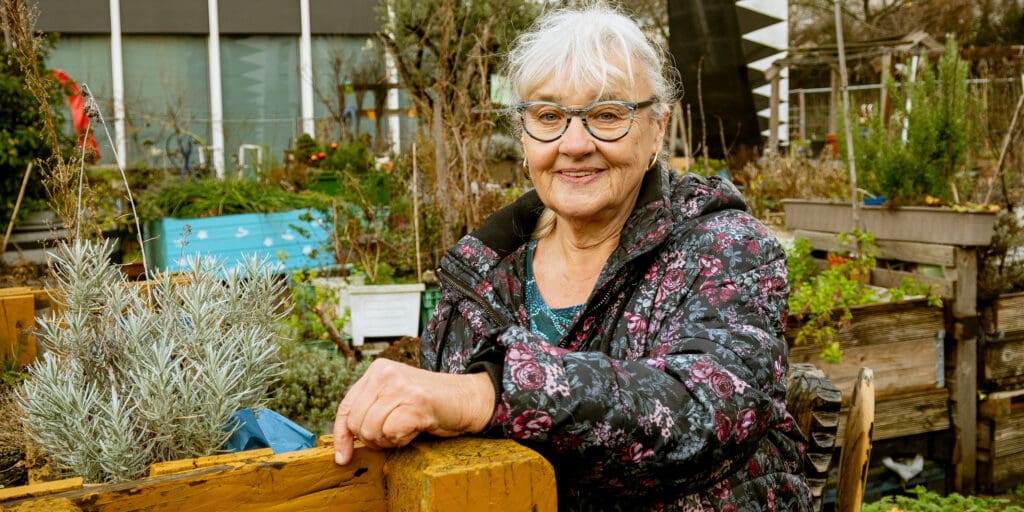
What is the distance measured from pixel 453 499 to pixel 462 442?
5.6 inches

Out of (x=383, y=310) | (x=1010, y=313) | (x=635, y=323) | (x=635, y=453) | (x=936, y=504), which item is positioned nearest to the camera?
(x=635, y=453)

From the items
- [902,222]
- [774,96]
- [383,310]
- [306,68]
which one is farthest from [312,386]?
[306,68]

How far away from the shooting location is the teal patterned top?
193cm

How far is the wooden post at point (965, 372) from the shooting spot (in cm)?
442

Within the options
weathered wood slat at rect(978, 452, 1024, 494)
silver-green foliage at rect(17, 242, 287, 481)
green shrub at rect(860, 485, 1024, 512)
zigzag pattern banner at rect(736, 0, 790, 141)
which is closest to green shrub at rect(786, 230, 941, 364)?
green shrub at rect(860, 485, 1024, 512)

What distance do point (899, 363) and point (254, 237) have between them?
4.23 metres

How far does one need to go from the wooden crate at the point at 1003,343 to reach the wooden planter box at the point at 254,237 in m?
3.90

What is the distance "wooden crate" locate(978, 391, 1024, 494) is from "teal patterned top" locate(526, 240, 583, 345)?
3.50m

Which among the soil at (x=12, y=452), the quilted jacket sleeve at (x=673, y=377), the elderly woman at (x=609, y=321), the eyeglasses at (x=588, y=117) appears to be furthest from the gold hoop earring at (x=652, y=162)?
the soil at (x=12, y=452)

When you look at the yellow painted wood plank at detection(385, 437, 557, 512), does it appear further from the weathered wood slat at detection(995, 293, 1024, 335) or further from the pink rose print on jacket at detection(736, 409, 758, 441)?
the weathered wood slat at detection(995, 293, 1024, 335)

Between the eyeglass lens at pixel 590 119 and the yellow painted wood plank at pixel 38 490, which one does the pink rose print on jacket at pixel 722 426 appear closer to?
the eyeglass lens at pixel 590 119

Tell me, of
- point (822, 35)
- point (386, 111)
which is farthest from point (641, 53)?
point (822, 35)

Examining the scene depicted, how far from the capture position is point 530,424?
1227mm

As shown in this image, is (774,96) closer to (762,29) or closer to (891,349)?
(762,29)
